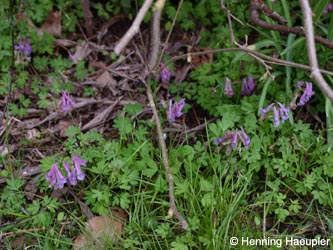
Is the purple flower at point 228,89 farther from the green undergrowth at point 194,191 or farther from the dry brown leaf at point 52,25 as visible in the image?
the dry brown leaf at point 52,25

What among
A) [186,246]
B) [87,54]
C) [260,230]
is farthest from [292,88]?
[87,54]

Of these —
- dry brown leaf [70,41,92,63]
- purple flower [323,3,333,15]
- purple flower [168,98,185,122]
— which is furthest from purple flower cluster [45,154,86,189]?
purple flower [323,3,333,15]

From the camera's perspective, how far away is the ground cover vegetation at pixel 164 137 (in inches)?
111

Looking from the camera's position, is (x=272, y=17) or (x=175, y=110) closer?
(x=272, y=17)

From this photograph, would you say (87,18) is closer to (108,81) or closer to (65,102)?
(108,81)

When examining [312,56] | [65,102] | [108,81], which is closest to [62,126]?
[65,102]

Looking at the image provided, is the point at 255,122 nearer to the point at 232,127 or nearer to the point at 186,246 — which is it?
the point at 232,127

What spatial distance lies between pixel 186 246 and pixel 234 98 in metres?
1.23

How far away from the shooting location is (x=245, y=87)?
3320mm

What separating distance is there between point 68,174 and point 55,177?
3.0 inches

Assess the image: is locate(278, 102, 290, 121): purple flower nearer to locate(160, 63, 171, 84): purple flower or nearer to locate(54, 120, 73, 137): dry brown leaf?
locate(160, 63, 171, 84): purple flower

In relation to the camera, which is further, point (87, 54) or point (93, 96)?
point (87, 54)

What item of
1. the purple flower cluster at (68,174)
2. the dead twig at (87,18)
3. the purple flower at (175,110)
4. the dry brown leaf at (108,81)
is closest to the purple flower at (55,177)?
the purple flower cluster at (68,174)

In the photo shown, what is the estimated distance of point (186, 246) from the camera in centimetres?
262
